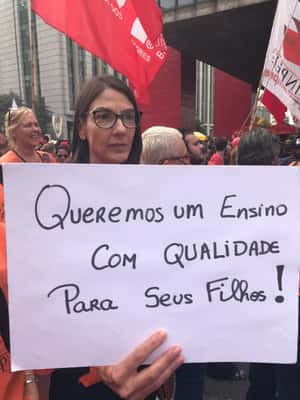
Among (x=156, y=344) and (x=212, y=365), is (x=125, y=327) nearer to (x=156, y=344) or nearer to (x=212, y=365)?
(x=156, y=344)

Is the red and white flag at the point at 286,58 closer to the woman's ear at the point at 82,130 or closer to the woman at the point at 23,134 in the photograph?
the woman at the point at 23,134

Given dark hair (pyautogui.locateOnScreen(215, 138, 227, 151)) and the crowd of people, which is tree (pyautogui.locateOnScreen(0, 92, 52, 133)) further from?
the crowd of people

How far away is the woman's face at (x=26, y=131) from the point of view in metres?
2.81

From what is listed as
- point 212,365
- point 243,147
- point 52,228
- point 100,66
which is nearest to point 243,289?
point 52,228

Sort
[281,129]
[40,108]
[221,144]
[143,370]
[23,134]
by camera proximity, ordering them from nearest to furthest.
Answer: [143,370]
[23,134]
[221,144]
[281,129]
[40,108]

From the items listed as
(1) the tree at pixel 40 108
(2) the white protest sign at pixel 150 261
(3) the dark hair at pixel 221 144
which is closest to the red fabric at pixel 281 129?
(3) the dark hair at pixel 221 144

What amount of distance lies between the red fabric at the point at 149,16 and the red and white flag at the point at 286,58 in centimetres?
117

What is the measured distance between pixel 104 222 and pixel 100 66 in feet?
137

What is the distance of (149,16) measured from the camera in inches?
114

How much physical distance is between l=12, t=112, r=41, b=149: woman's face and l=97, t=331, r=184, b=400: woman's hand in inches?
92.0

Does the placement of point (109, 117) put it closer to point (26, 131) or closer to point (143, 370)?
point (143, 370)

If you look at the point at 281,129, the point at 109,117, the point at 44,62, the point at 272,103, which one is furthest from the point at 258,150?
the point at 44,62

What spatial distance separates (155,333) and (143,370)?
84mm

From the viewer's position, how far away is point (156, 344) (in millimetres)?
814
